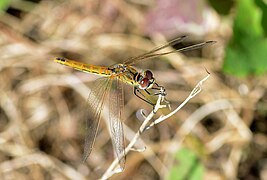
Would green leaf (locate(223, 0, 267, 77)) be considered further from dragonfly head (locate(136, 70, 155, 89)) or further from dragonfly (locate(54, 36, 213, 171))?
dragonfly head (locate(136, 70, 155, 89))

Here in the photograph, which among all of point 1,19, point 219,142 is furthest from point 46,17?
point 219,142

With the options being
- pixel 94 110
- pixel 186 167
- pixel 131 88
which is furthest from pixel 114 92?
pixel 131 88

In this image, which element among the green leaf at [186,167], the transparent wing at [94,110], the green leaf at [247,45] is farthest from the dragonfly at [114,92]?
the green leaf at [186,167]

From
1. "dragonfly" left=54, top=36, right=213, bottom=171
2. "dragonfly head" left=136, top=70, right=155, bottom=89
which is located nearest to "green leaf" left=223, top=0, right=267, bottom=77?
"dragonfly" left=54, top=36, right=213, bottom=171

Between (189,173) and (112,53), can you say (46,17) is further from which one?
(189,173)

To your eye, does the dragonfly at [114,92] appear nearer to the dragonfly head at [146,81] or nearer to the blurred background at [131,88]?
the dragonfly head at [146,81]

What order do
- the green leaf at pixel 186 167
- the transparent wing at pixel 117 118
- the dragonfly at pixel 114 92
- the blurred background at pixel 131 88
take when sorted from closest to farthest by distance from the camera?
1. the transparent wing at pixel 117 118
2. the dragonfly at pixel 114 92
3. the green leaf at pixel 186 167
4. the blurred background at pixel 131 88

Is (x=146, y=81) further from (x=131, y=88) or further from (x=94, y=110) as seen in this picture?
(x=131, y=88)
